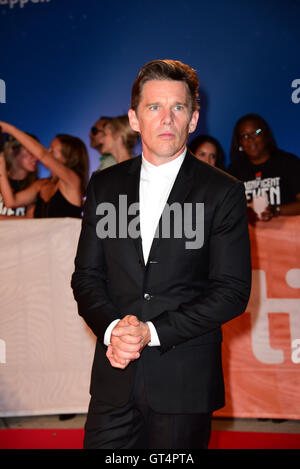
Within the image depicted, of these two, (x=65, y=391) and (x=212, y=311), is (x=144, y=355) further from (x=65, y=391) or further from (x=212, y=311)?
(x=65, y=391)

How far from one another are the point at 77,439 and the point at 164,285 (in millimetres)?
2298

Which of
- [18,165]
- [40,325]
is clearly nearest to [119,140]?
[18,165]

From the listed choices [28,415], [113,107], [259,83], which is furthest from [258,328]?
[113,107]

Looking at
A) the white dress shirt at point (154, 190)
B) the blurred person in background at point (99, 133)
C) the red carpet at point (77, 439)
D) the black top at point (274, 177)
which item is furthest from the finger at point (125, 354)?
the blurred person in background at point (99, 133)

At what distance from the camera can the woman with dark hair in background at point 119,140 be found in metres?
5.36

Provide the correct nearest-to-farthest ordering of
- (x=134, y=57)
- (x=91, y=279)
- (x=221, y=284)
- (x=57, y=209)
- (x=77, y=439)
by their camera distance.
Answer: (x=221, y=284) < (x=91, y=279) < (x=77, y=439) < (x=57, y=209) < (x=134, y=57)

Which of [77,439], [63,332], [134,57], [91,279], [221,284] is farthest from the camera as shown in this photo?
[134,57]

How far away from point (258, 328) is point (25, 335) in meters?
1.74

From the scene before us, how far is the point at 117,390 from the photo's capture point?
6.23 feet

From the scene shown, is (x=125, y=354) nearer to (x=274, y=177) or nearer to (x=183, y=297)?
(x=183, y=297)

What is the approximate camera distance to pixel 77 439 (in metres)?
3.75

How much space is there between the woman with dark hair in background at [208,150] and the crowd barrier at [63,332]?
1.79 m

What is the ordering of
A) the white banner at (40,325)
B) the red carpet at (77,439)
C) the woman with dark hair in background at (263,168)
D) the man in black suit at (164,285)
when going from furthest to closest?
the woman with dark hair in background at (263,168) → the white banner at (40,325) → the red carpet at (77,439) → the man in black suit at (164,285)

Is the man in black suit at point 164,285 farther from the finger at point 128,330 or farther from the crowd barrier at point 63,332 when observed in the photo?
Answer: the crowd barrier at point 63,332
